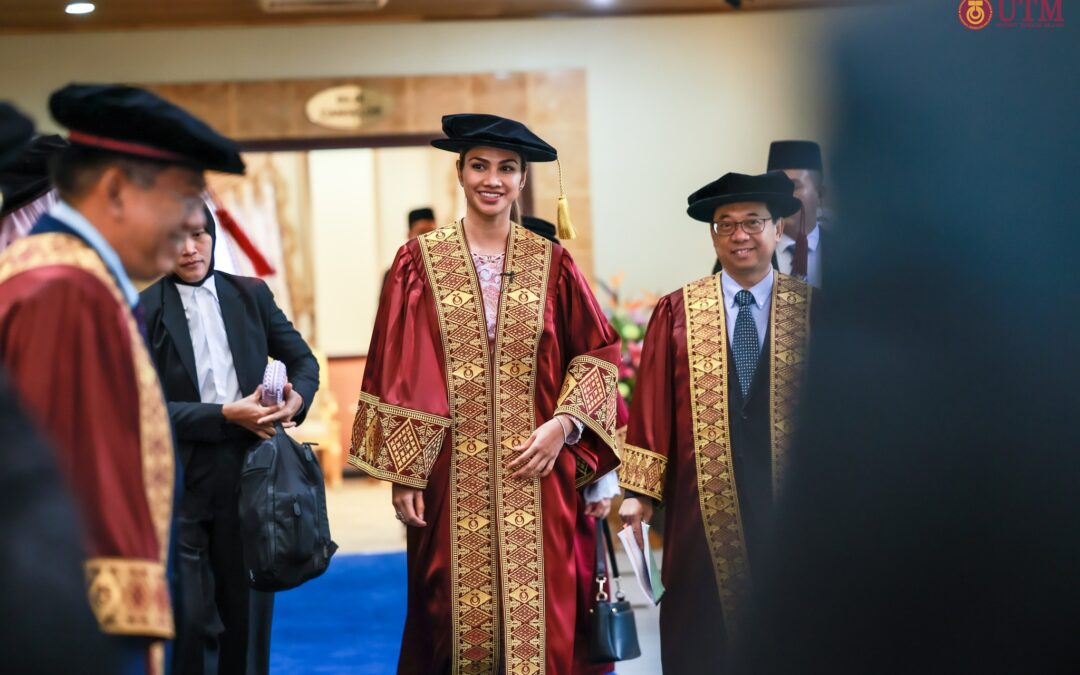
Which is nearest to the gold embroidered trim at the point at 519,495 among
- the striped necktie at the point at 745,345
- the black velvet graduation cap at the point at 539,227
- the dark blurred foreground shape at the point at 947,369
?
the striped necktie at the point at 745,345

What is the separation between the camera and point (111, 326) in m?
1.93

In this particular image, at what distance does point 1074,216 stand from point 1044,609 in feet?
1.02

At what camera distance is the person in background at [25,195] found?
389cm

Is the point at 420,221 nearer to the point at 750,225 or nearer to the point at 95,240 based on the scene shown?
the point at 750,225

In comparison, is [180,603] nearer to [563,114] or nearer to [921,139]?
[921,139]

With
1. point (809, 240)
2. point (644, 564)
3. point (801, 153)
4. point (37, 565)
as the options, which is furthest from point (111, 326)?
point (809, 240)

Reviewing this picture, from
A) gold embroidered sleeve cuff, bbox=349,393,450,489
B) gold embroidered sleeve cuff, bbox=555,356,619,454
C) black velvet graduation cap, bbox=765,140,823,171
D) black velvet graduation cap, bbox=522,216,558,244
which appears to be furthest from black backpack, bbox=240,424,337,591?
black velvet graduation cap, bbox=522,216,558,244

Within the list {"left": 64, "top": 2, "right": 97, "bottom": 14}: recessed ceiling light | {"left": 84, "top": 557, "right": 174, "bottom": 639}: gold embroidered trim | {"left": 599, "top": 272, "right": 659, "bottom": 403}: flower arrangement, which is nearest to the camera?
{"left": 84, "top": 557, "right": 174, "bottom": 639}: gold embroidered trim

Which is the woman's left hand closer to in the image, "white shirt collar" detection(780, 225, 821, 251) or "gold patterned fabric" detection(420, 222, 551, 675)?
"gold patterned fabric" detection(420, 222, 551, 675)

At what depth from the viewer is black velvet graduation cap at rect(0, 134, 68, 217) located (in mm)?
3910

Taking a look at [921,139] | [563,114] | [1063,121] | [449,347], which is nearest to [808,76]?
[921,139]

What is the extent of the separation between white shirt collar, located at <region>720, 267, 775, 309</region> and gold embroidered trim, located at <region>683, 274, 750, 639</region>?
0.30ft

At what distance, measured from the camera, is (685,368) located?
435cm

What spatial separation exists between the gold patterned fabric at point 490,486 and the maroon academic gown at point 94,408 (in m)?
2.25
